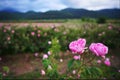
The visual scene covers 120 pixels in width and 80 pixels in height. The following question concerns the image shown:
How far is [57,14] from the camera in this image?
3301 millimetres

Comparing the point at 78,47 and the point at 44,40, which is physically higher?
the point at 78,47

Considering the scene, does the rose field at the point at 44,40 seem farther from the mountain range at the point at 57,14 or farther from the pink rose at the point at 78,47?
the pink rose at the point at 78,47

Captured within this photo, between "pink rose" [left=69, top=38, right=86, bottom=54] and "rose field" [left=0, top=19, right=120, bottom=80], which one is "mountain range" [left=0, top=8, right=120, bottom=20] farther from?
"pink rose" [left=69, top=38, right=86, bottom=54]

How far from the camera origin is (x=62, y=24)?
142 inches

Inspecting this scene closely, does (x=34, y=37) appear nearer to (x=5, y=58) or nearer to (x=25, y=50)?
(x=25, y=50)

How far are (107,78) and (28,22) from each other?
4.80 ft

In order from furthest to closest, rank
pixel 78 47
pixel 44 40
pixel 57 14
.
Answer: pixel 44 40 → pixel 57 14 → pixel 78 47

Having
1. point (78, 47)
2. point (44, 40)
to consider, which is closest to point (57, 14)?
point (44, 40)

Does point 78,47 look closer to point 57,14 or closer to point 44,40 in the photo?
point 57,14

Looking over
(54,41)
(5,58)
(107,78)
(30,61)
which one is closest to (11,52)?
(5,58)

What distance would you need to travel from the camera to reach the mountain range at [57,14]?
10.5 ft

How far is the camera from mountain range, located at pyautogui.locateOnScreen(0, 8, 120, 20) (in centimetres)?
321

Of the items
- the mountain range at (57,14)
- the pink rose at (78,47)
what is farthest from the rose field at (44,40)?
the pink rose at (78,47)

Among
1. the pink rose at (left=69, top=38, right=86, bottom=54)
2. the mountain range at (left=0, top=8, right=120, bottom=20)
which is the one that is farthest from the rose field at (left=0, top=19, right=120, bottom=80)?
the pink rose at (left=69, top=38, right=86, bottom=54)
